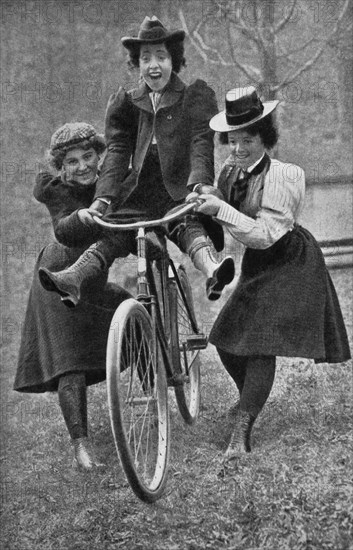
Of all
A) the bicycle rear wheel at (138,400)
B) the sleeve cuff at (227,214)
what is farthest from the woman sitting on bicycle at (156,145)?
the bicycle rear wheel at (138,400)

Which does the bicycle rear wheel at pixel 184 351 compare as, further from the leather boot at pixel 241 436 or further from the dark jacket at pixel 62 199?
the dark jacket at pixel 62 199

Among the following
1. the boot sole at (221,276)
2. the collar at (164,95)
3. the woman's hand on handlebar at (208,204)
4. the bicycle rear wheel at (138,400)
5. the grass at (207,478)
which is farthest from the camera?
the collar at (164,95)

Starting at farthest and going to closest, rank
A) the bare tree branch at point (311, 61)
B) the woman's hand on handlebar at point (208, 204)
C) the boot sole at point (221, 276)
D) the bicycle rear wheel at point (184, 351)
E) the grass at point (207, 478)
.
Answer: the bare tree branch at point (311, 61), the bicycle rear wheel at point (184, 351), the woman's hand on handlebar at point (208, 204), the boot sole at point (221, 276), the grass at point (207, 478)

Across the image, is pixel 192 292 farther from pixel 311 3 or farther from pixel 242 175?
pixel 311 3

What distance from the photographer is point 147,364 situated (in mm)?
4445

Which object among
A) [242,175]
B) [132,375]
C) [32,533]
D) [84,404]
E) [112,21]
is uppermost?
[112,21]

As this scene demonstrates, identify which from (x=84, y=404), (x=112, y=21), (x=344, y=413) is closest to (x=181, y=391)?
(x=84, y=404)

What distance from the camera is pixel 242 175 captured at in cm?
488

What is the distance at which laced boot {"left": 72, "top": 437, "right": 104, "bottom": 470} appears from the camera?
15.8ft

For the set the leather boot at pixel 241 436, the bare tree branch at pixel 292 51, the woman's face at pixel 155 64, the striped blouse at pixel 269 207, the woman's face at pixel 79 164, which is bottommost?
the leather boot at pixel 241 436

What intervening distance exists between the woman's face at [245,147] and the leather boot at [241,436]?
104cm

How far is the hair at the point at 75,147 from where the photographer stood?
16.4 feet

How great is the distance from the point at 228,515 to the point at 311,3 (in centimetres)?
257

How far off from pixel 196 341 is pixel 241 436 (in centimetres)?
45
